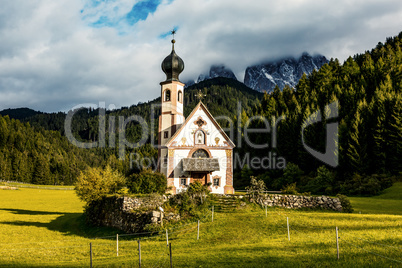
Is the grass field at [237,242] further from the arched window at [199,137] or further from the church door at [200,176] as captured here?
the arched window at [199,137]

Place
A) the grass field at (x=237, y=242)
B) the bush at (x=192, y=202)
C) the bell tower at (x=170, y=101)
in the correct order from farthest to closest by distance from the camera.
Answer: the bell tower at (x=170, y=101)
the bush at (x=192, y=202)
the grass field at (x=237, y=242)

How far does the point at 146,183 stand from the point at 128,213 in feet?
20.9

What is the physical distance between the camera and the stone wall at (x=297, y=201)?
91.9 feet

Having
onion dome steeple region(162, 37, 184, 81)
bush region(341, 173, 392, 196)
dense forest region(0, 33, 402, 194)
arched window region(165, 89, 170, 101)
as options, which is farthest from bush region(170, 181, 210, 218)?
bush region(341, 173, 392, 196)

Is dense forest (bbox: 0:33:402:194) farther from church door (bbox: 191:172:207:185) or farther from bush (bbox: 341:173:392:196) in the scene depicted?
church door (bbox: 191:172:207:185)

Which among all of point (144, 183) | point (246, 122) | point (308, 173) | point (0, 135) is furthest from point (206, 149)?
point (0, 135)

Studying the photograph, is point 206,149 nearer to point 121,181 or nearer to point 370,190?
point 121,181

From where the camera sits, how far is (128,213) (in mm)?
26172

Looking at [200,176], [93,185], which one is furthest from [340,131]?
[93,185]

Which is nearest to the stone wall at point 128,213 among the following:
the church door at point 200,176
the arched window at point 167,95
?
the church door at point 200,176

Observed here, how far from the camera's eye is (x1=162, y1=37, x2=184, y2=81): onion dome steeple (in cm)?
4569

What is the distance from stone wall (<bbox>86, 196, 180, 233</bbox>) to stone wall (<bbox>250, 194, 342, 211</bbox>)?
327 inches

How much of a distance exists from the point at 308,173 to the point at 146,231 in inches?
1532

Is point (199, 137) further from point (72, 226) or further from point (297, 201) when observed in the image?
point (72, 226)
